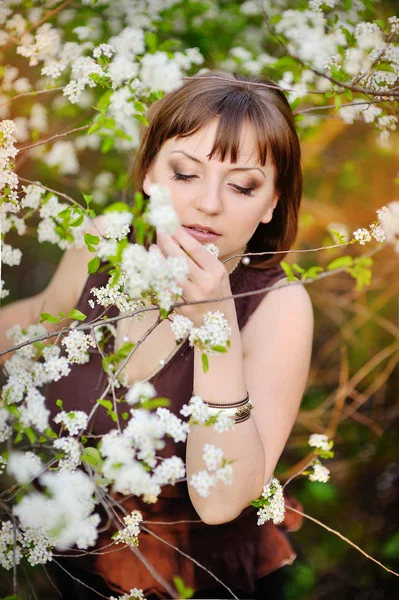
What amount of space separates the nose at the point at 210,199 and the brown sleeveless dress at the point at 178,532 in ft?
1.42

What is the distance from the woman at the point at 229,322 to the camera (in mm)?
1168

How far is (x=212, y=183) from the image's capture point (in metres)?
1.26

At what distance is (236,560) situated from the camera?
166cm

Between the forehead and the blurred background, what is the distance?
0.81 m

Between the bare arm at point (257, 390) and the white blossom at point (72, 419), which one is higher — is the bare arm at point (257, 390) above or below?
below

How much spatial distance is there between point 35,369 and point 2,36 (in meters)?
0.91

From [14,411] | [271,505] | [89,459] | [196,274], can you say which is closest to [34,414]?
[14,411]

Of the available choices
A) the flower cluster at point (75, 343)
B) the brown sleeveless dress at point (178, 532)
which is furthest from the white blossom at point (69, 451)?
the brown sleeveless dress at point (178, 532)

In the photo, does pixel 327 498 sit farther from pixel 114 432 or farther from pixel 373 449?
pixel 114 432

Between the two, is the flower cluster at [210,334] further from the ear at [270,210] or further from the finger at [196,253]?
the ear at [270,210]

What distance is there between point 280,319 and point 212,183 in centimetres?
47

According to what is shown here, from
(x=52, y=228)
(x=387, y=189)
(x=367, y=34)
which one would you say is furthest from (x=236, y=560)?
(x=387, y=189)

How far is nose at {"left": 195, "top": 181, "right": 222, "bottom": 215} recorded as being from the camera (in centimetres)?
126

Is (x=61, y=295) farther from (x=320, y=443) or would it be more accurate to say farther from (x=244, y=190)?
(x=320, y=443)
